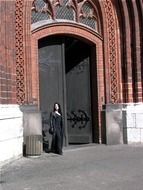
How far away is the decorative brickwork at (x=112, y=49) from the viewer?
1655cm

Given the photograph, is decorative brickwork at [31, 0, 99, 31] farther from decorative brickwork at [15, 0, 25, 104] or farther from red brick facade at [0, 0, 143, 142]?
decorative brickwork at [15, 0, 25, 104]

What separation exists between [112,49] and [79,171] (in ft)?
21.5

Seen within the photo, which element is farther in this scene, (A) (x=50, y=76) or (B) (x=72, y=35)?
(B) (x=72, y=35)

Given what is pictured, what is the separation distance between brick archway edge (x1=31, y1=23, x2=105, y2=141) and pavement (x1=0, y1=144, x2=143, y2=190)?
207 cm

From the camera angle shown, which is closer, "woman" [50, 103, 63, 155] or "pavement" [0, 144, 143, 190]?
"pavement" [0, 144, 143, 190]

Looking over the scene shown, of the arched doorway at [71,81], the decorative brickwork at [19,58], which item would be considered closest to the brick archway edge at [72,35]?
the arched doorway at [71,81]

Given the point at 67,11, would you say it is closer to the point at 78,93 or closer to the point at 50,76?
the point at 50,76

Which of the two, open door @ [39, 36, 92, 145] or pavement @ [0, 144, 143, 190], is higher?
open door @ [39, 36, 92, 145]

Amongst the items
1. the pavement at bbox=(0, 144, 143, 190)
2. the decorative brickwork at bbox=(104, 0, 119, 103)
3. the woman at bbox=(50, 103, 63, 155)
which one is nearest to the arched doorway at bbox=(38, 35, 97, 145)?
the decorative brickwork at bbox=(104, 0, 119, 103)

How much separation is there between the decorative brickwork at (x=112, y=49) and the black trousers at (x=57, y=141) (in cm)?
297

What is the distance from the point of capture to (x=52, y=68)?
52.0 ft

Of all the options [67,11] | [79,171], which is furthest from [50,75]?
[79,171]

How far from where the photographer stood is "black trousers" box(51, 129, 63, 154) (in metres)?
14.2

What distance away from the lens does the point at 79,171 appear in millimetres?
11078
